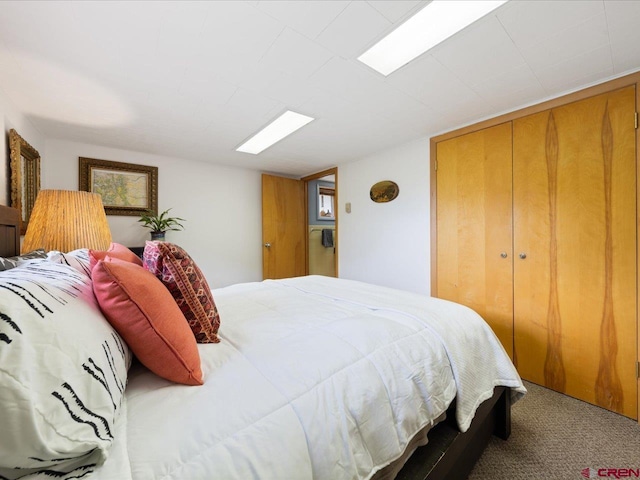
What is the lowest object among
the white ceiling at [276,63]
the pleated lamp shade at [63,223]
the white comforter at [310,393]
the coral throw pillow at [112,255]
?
the white comforter at [310,393]

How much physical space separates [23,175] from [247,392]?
111 inches

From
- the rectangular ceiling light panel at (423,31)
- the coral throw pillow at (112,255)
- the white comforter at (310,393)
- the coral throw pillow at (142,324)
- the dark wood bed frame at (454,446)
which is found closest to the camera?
the white comforter at (310,393)

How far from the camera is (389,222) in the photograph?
3201mm

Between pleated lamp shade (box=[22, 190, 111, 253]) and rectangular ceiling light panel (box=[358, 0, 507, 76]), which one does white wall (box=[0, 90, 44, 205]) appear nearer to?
pleated lamp shade (box=[22, 190, 111, 253])

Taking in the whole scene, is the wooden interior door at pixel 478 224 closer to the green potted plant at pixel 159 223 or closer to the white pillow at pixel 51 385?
the white pillow at pixel 51 385

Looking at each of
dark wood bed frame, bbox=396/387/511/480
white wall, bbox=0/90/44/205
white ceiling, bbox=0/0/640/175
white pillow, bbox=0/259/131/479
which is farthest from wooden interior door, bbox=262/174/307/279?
white pillow, bbox=0/259/131/479

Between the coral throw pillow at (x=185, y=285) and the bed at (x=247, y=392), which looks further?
the coral throw pillow at (x=185, y=285)

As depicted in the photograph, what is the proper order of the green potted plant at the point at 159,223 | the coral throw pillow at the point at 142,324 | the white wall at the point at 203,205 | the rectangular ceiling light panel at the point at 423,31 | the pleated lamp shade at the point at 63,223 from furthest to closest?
the green potted plant at the point at 159,223, the white wall at the point at 203,205, the pleated lamp shade at the point at 63,223, the rectangular ceiling light panel at the point at 423,31, the coral throw pillow at the point at 142,324

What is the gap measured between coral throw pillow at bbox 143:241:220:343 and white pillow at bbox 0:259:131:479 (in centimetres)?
35

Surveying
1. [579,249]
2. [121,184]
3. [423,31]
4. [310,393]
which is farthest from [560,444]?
[121,184]

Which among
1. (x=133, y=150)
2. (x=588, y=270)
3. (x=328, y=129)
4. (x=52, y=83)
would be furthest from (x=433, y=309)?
(x=133, y=150)

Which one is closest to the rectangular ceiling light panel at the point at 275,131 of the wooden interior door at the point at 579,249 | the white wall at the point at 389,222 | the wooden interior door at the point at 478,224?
the white wall at the point at 389,222

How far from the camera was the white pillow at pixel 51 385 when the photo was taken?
0.39 m

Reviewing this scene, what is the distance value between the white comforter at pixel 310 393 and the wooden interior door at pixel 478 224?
44.5 inches
